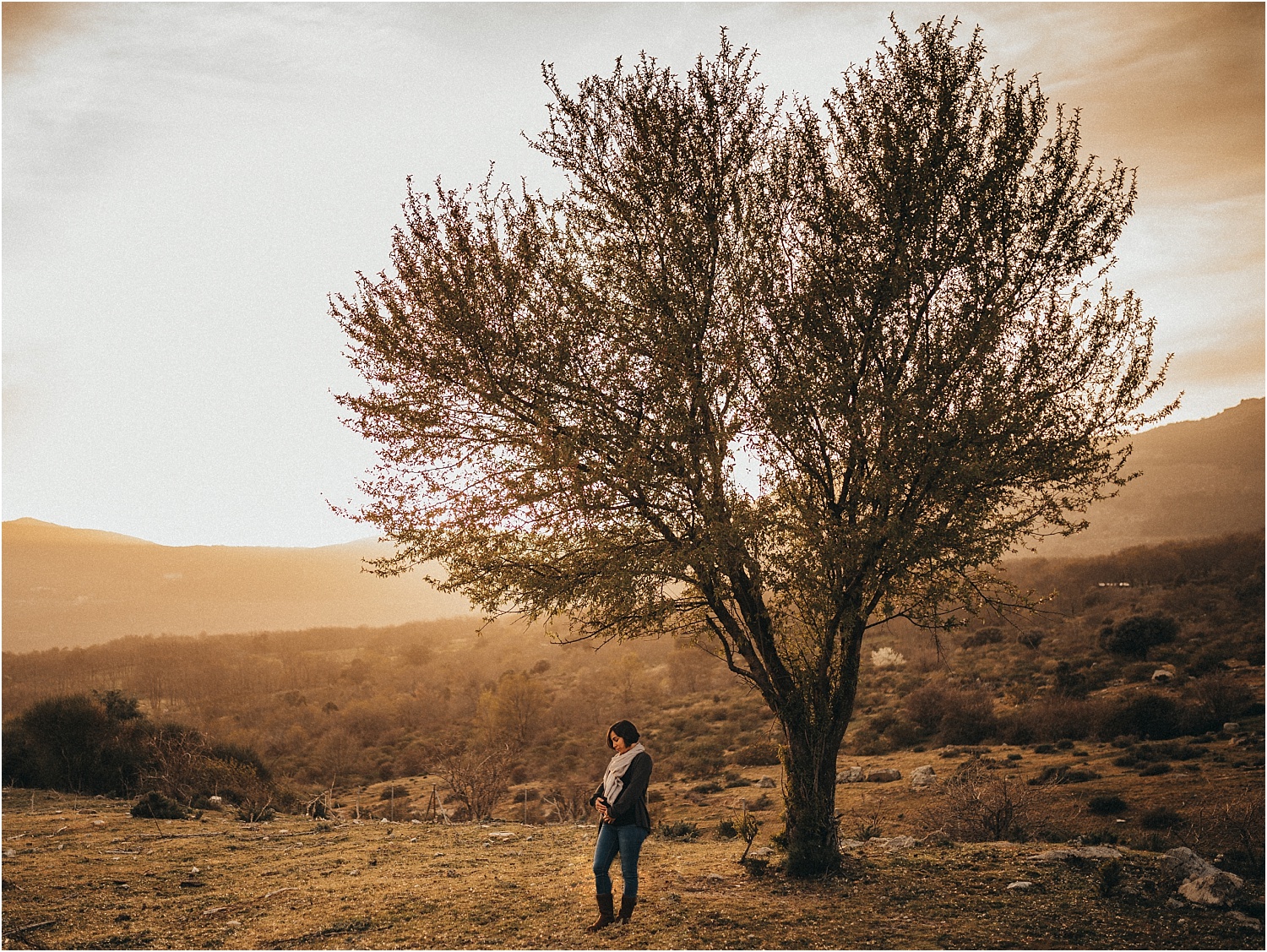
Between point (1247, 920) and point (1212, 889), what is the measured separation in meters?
0.57

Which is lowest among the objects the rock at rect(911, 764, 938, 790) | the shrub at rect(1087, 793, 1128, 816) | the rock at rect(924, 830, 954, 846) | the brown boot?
the rock at rect(911, 764, 938, 790)

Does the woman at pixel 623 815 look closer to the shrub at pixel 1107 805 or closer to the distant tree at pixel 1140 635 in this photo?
the shrub at pixel 1107 805

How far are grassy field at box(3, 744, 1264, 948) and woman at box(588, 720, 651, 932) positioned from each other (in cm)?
50

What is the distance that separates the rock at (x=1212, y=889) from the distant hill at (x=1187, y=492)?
115 meters

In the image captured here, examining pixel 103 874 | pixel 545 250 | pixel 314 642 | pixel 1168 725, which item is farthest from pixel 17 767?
pixel 314 642

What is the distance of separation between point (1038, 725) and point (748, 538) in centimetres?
2494

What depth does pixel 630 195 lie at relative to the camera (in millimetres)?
10102

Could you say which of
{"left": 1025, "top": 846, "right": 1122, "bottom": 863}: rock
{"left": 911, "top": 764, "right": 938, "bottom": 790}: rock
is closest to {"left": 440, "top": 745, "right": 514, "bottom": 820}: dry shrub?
{"left": 911, "top": 764, "right": 938, "bottom": 790}: rock

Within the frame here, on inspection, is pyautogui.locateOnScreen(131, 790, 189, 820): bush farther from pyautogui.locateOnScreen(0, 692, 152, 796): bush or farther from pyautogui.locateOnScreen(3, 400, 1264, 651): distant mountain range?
pyautogui.locateOnScreen(3, 400, 1264, 651): distant mountain range

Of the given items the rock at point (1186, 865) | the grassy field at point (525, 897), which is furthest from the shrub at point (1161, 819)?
the rock at point (1186, 865)

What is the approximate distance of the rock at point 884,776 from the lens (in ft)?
81.1

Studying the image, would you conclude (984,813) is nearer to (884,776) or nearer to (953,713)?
(884,776)

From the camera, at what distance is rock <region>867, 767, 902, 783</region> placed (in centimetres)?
2472

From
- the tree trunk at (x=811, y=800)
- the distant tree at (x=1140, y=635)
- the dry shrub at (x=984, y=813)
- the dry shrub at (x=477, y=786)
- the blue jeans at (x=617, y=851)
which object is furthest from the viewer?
the distant tree at (x=1140, y=635)
